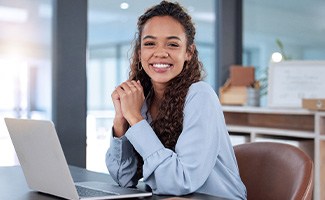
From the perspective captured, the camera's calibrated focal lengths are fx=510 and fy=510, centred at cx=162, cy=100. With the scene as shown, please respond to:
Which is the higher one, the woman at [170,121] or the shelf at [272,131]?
the woman at [170,121]

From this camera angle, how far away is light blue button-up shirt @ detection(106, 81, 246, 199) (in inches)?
56.2

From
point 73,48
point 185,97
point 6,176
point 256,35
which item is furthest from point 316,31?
point 6,176

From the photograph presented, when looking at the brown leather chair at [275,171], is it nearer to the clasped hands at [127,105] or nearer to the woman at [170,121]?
the woman at [170,121]

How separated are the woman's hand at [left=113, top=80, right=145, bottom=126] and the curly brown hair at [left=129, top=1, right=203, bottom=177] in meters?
0.10

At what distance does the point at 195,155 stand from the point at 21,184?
572mm

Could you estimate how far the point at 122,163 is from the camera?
1694mm

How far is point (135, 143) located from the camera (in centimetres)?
149

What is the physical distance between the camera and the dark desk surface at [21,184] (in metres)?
1.40

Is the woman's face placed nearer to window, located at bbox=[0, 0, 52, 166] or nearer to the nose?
the nose

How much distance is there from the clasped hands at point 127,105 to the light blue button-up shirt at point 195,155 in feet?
0.24

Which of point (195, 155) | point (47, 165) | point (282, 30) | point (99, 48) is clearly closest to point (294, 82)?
point (282, 30)

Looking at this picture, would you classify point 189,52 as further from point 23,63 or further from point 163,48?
point 23,63

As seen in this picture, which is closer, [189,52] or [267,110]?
[189,52]

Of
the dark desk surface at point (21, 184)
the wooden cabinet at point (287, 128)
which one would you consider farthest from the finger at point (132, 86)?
the wooden cabinet at point (287, 128)
